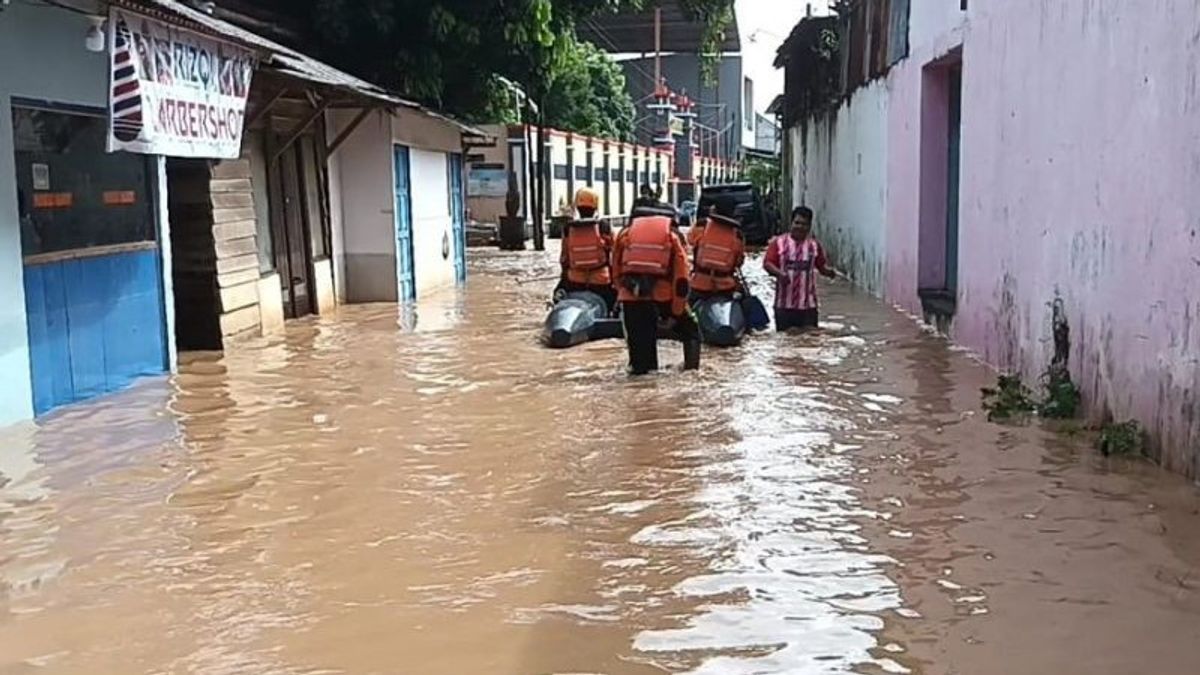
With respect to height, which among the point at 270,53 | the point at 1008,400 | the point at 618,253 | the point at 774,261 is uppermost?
the point at 270,53

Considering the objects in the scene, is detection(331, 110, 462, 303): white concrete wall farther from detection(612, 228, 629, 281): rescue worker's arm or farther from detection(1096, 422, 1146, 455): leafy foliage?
detection(1096, 422, 1146, 455): leafy foliage

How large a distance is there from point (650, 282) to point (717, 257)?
2.18 m

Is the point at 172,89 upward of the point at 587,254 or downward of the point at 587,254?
upward

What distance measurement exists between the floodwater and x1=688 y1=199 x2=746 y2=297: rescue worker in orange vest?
7.49 feet

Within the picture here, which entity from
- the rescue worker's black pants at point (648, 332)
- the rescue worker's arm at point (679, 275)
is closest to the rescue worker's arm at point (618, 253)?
the rescue worker's black pants at point (648, 332)

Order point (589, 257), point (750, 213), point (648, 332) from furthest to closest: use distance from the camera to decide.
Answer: point (750, 213), point (589, 257), point (648, 332)

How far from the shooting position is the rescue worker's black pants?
1041 cm

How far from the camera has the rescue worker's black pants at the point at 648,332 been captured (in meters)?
10.4

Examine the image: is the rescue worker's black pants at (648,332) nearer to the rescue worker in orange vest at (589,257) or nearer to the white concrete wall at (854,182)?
the rescue worker in orange vest at (589,257)

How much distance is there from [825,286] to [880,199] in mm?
2734

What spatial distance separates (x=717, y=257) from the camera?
12.3 m

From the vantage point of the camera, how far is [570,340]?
12.5 meters

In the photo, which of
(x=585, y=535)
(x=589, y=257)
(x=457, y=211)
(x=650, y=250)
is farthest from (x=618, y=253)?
(x=457, y=211)

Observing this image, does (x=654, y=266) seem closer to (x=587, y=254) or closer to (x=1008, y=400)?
(x=587, y=254)
